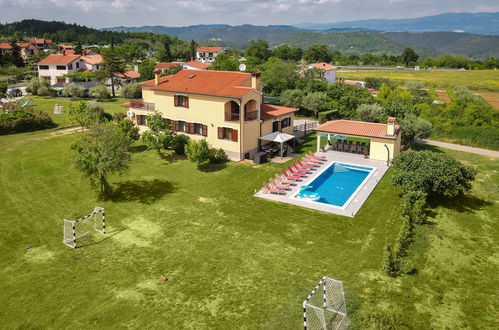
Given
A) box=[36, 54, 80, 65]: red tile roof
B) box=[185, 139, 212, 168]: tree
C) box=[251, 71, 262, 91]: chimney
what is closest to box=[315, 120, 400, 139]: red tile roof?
box=[251, 71, 262, 91]: chimney

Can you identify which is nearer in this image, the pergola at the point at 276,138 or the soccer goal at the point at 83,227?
the soccer goal at the point at 83,227

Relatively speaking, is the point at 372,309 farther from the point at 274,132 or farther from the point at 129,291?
the point at 274,132

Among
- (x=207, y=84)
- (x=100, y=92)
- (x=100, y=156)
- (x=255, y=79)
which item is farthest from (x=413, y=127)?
(x=100, y=92)

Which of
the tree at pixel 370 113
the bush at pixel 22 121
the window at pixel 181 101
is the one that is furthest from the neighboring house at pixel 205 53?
the window at pixel 181 101

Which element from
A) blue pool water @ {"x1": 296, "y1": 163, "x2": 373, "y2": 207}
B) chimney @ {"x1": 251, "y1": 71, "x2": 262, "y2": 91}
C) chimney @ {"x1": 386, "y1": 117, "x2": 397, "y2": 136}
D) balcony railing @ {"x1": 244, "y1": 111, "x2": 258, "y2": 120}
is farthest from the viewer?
chimney @ {"x1": 251, "y1": 71, "x2": 262, "y2": 91}

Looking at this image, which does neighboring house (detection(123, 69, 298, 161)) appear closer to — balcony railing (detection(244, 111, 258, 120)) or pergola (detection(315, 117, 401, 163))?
balcony railing (detection(244, 111, 258, 120))

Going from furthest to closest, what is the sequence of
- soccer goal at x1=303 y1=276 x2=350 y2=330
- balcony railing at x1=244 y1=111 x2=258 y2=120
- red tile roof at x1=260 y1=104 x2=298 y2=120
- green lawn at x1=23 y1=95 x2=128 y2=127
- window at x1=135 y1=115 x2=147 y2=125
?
green lawn at x1=23 y1=95 x2=128 y2=127 → window at x1=135 y1=115 x2=147 y2=125 → red tile roof at x1=260 y1=104 x2=298 y2=120 → balcony railing at x1=244 y1=111 x2=258 y2=120 → soccer goal at x1=303 y1=276 x2=350 y2=330

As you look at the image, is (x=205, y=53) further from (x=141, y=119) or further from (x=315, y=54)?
(x=141, y=119)

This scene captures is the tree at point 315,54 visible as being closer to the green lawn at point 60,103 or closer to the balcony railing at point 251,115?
the green lawn at point 60,103
